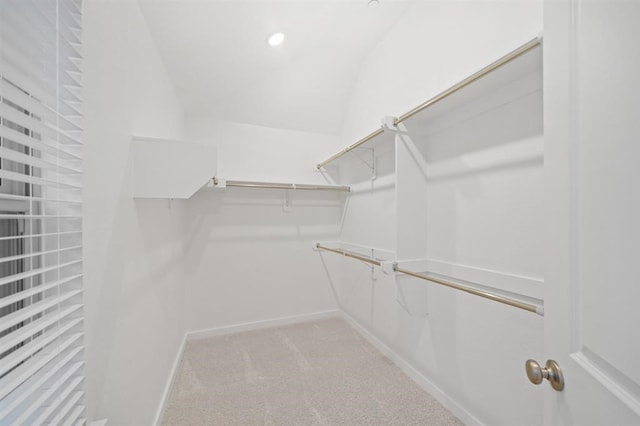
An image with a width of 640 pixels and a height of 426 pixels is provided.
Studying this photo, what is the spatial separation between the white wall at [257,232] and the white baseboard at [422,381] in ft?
2.38

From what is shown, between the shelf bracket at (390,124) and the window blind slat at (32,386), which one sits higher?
the shelf bracket at (390,124)

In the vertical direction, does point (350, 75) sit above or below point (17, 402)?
above

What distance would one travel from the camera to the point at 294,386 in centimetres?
184

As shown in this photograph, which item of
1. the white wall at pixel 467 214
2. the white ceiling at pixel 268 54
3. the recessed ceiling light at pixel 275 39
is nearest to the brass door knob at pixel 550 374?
the white wall at pixel 467 214

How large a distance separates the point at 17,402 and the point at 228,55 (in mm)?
2170

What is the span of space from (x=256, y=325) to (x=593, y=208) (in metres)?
2.85

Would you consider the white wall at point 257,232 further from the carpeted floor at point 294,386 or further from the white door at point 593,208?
the white door at point 593,208

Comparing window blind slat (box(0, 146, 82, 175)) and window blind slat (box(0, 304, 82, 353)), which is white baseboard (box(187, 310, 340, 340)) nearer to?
window blind slat (box(0, 304, 82, 353))

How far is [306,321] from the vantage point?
292cm

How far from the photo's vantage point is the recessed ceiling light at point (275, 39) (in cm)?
A: 191

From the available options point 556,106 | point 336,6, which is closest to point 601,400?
point 556,106

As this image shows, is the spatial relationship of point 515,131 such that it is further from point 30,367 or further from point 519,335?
point 30,367

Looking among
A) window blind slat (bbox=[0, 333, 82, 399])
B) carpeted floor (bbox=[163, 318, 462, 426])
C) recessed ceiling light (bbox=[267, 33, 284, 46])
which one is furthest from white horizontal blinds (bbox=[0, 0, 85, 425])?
recessed ceiling light (bbox=[267, 33, 284, 46])

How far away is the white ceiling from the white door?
1.71m
